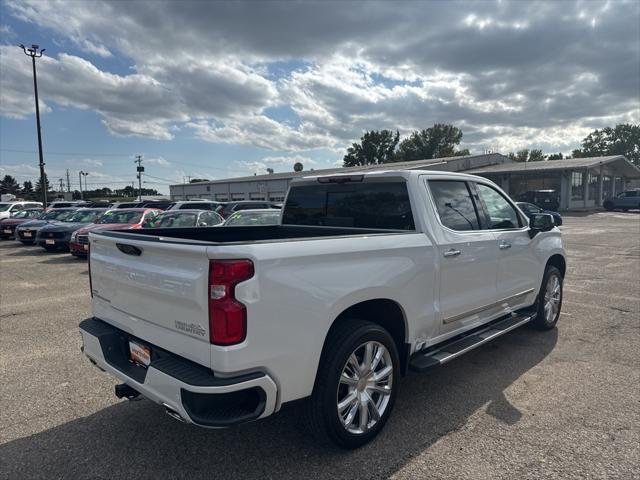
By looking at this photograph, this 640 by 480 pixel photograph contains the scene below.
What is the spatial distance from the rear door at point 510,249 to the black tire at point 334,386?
2.02 metres

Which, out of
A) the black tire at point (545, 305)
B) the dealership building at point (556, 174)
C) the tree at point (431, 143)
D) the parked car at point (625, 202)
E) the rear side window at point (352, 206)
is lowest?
the black tire at point (545, 305)

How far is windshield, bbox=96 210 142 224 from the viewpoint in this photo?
14445mm

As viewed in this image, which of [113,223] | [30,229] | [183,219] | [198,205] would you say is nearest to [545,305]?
[183,219]

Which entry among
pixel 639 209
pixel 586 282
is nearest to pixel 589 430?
pixel 586 282

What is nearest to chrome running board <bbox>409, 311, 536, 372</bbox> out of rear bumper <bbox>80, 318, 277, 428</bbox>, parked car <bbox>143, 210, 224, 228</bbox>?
rear bumper <bbox>80, 318, 277, 428</bbox>

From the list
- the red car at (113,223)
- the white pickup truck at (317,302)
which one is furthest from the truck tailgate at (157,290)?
the red car at (113,223)

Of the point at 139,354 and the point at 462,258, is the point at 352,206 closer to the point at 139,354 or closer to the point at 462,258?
the point at 462,258

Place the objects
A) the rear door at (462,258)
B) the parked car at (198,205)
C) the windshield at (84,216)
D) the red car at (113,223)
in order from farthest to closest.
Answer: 1. the parked car at (198,205)
2. the windshield at (84,216)
3. the red car at (113,223)
4. the rear door at (462,258)

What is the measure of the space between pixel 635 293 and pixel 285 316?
25.1 feet

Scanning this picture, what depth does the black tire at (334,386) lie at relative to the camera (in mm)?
2785

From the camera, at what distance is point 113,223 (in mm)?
14086

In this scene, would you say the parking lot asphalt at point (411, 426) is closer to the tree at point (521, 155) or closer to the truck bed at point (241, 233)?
the truck bed at point (241, 233)

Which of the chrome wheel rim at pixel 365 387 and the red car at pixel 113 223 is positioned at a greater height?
the red car at pixel 113 223

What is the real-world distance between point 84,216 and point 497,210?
15908 mm
